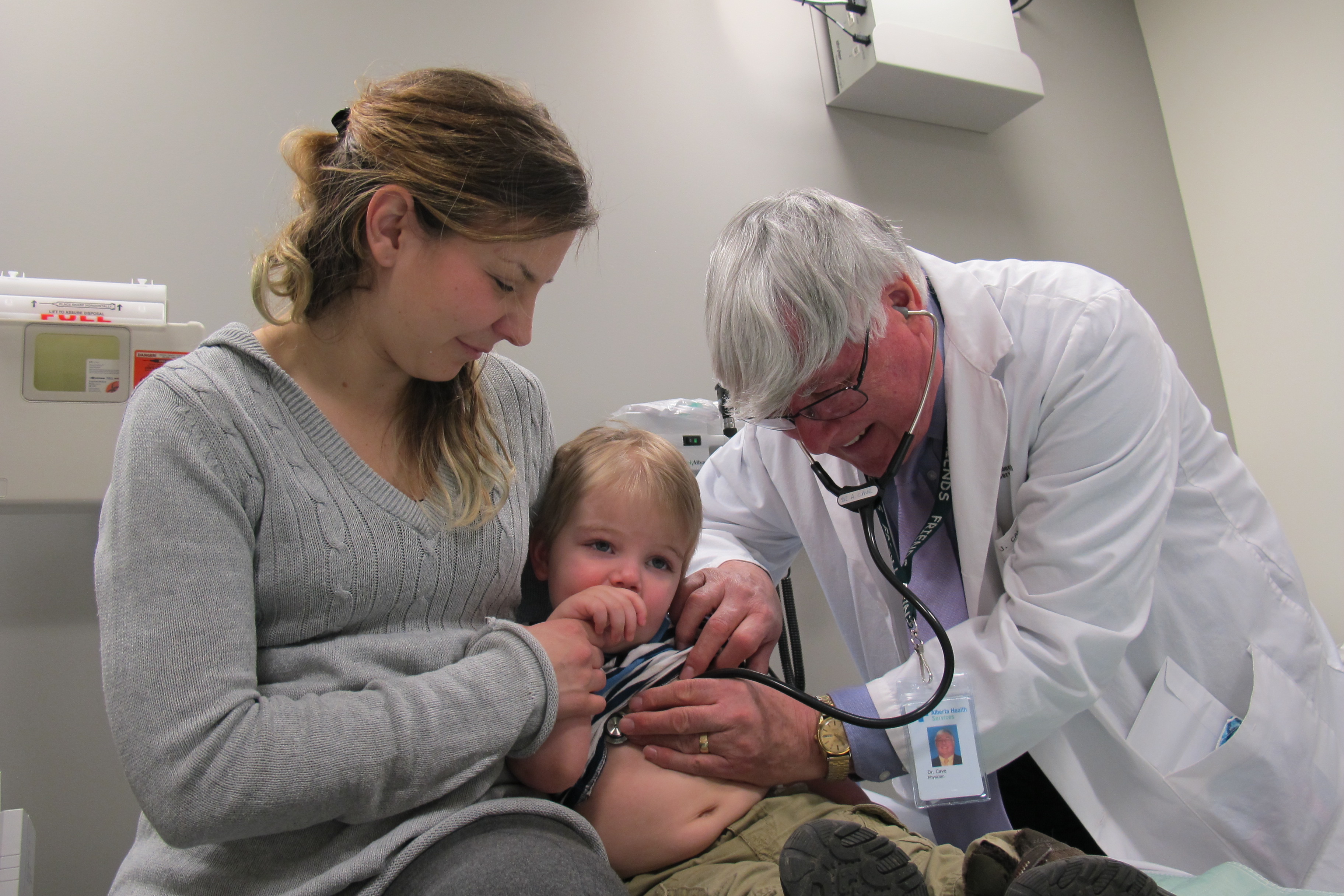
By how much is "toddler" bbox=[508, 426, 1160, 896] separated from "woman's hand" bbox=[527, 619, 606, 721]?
3 cm

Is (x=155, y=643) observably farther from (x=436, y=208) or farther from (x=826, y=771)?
(x=826, y=771)

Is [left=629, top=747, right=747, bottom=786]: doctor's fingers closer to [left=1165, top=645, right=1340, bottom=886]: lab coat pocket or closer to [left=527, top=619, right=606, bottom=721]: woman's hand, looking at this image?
[left=527, top=619, right=606, bottom=721]: woman's hand

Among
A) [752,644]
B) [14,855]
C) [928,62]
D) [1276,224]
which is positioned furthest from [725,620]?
[1276,224]

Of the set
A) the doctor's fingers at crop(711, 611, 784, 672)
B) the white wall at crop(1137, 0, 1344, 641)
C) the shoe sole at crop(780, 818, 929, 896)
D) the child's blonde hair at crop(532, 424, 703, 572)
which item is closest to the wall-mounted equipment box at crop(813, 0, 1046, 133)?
the white wall at crop(1137, 0, 1344, 641)

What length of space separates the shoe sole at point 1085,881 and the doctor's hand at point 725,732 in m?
0.38

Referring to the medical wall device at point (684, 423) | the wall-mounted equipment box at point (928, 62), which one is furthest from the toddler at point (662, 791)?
the wall-mounted equipment box at point (928, 62)

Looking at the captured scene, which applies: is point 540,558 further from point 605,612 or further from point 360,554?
point 360,554

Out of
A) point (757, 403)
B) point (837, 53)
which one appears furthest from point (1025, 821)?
point (837, 53)

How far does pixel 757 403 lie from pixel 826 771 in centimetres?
52

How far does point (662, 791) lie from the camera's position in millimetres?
1059

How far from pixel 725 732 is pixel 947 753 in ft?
0.98

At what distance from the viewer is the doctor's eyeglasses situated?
1191 mm

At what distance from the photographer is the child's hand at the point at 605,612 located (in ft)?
3.45

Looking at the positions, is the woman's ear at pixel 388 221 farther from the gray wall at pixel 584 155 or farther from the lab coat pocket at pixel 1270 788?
the lab coat pocket at pixel 1270 788
